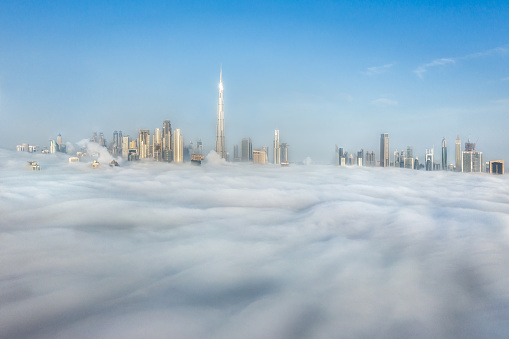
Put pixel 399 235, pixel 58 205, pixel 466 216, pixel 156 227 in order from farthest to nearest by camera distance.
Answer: pixel 58 205
pixel 466 216
pixel 156 227
pixel 399 235

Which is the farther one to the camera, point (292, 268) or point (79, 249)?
point (79, 249)

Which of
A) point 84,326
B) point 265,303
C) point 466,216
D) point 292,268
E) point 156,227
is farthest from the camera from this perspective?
point 466,216

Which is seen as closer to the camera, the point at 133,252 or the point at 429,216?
the point at 133,252

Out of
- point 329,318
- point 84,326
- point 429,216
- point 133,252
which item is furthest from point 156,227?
point 429,216

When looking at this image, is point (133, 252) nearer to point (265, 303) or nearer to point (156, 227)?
point (156, 227)

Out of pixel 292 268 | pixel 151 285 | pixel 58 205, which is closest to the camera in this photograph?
pixel 151 285

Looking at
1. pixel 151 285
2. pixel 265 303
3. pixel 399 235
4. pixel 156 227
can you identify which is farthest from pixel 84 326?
pixel 399 235

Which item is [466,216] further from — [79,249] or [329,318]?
[79,249]

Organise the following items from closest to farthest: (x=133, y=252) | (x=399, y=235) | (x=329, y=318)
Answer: (x=329, y=318)
(x=133, y=252)
(x=399, y=235)
